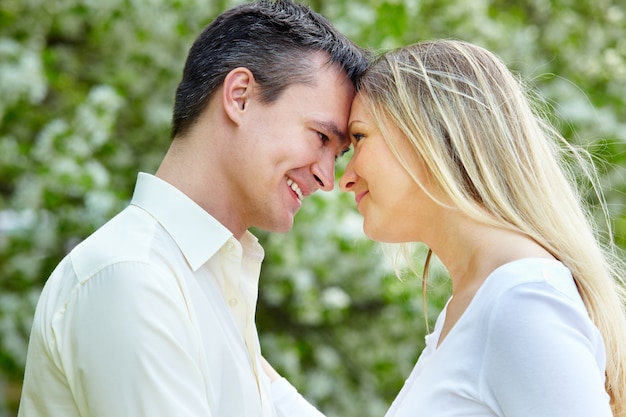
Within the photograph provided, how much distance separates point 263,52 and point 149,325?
83cm

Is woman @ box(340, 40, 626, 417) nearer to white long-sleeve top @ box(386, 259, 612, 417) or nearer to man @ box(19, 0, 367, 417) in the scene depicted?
white long-sleeve top @ box(386, 259, 612, 417)

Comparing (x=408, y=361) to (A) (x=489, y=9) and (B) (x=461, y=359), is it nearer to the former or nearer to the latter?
(A) (x=489, y=9)

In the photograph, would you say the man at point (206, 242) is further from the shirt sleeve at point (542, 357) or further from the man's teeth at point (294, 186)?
the shirt sleeve at point (542, 357)

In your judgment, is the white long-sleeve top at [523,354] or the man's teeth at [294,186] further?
the man's teeth at [294,186]

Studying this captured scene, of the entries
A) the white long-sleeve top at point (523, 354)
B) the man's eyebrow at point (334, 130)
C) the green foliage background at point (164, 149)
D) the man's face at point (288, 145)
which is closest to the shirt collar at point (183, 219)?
the man's face at point (288, 145)

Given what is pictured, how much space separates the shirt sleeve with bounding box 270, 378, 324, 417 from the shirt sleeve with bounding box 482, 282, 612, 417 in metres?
0.85

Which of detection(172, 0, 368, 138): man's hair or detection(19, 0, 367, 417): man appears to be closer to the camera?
detection(19, 0, 367, 417): man

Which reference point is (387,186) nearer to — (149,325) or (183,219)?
(183,219)

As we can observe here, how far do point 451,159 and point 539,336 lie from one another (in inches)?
19.5

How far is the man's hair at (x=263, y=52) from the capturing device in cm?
224

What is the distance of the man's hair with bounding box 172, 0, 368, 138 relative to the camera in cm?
224

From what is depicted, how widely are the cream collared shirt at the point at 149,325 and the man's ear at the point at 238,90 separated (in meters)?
0.26

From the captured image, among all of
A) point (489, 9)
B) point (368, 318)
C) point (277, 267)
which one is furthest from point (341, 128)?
point (489, 9)

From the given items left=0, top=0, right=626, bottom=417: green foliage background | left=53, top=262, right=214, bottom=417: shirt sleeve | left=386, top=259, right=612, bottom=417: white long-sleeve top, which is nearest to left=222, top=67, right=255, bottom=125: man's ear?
left=53, top=262, right=214, bottom=417: shirt sleeve
